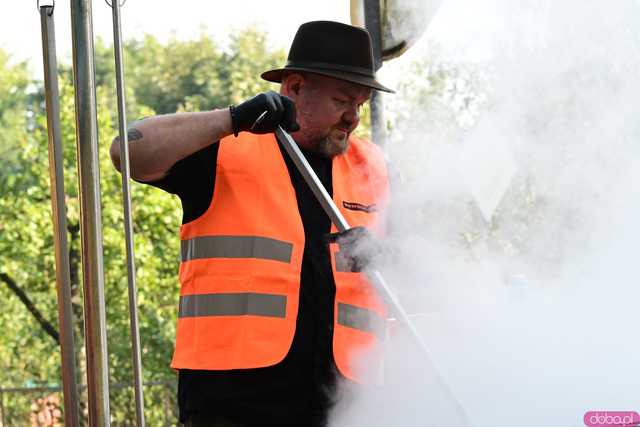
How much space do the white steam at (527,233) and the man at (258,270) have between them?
0.17 meters

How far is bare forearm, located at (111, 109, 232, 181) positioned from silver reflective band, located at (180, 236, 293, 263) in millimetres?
239

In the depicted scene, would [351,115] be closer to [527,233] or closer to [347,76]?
[347,76]

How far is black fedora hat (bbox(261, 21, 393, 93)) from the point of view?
264cm

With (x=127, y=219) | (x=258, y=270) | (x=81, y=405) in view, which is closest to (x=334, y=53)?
(x=258, y=270)

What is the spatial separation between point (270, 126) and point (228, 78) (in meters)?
27.8

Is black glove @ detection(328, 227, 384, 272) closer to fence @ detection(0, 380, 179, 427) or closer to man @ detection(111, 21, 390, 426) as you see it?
man @ detection(111, 21, 390, 426)

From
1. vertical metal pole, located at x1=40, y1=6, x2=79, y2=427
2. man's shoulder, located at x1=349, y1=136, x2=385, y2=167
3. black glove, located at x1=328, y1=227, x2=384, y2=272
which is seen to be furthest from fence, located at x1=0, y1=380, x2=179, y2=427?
vertical metal pole, located at x1=40, y1=6, x2=79, y2=427

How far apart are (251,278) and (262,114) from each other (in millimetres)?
431

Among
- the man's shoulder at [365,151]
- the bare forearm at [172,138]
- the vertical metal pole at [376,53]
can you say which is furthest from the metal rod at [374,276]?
the vertical metal pole at [376,53]

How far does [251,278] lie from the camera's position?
239 centimetres

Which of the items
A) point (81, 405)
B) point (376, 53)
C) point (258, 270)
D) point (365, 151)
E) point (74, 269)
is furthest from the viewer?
point (74, 269)

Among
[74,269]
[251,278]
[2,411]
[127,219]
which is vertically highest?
[127,219]

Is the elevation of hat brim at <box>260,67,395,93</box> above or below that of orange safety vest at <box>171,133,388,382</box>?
above

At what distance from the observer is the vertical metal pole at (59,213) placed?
196 centimetres
